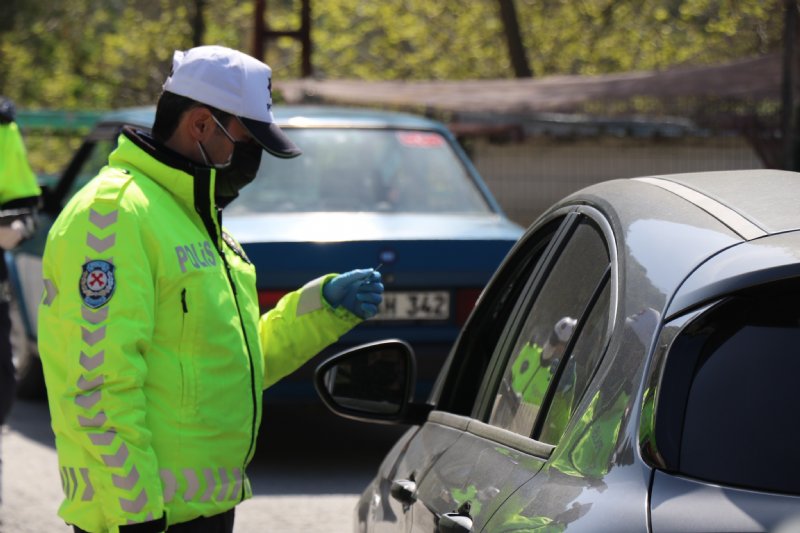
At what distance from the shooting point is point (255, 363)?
3463 mm

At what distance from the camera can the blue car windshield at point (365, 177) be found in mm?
8117

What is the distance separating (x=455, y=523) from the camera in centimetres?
261

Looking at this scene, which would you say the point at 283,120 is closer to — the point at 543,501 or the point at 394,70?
the point at 543,501

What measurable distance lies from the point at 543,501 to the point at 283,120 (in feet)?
21.2

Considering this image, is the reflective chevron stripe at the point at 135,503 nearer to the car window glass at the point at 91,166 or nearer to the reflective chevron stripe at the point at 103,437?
the reflective chevron stripe at the point at 103,437

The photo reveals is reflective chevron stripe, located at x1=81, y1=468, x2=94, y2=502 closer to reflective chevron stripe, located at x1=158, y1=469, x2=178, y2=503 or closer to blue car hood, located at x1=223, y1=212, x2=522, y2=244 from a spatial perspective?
reflective chevron stripe, located at x1=158, y1=469, x2=178, y2=503

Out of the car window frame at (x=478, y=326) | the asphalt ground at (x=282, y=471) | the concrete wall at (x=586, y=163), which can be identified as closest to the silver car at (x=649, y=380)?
the car window frame at (x=478, y=326)

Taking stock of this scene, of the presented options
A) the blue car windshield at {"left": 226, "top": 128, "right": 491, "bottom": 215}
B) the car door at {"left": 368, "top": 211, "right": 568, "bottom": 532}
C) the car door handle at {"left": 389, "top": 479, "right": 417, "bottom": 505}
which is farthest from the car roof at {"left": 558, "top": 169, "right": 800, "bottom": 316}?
the blue car windshield at {"left": 226, "top": 128, "right": 491, "bottom": 215}

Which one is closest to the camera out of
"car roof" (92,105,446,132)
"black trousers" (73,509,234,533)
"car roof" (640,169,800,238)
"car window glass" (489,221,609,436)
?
"car roof" (640,169,800,238)

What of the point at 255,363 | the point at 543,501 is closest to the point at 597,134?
the point at 255,363

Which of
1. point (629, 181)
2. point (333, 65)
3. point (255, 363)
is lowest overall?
point (333, 65)

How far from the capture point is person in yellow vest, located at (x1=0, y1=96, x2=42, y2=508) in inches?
270

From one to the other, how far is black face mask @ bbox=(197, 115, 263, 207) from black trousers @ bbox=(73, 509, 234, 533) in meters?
0.73

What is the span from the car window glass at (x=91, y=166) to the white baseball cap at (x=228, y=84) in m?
5.80
